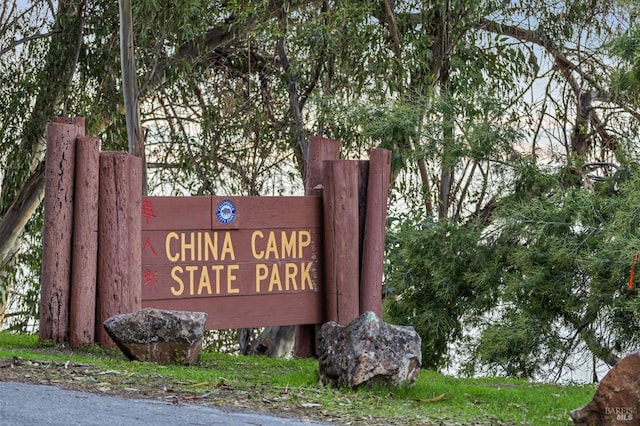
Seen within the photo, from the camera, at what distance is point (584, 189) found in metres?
9.92

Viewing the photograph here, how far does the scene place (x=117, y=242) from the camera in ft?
24.8

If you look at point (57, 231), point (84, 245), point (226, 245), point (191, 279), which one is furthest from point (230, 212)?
point (57, 231)

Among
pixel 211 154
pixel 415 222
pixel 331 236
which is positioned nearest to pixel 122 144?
pixel 211 154

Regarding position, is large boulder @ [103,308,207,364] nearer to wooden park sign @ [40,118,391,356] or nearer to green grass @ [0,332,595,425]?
green grass @ [0,332,595,425]

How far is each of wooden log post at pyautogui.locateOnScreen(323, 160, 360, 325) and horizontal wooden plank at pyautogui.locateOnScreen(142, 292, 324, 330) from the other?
0.55 feet

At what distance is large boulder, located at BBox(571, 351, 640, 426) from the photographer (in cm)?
525

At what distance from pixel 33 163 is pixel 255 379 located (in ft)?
23.7

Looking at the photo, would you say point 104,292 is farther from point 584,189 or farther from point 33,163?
point 33,163

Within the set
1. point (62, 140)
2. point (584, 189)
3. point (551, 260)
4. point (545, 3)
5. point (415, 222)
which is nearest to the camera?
point (62, 140)

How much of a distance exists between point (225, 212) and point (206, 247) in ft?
0.99

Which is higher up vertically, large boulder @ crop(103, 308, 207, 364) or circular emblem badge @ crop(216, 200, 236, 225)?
circular emblem badge @ crop(216, 200, 236, 225)

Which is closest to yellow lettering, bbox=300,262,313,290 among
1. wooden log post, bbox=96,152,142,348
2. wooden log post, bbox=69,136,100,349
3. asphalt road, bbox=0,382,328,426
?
wooden log post, bbox=96,152,142,348

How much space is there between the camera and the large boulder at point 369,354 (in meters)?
6.21

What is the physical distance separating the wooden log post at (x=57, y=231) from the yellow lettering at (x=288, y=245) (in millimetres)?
1700
